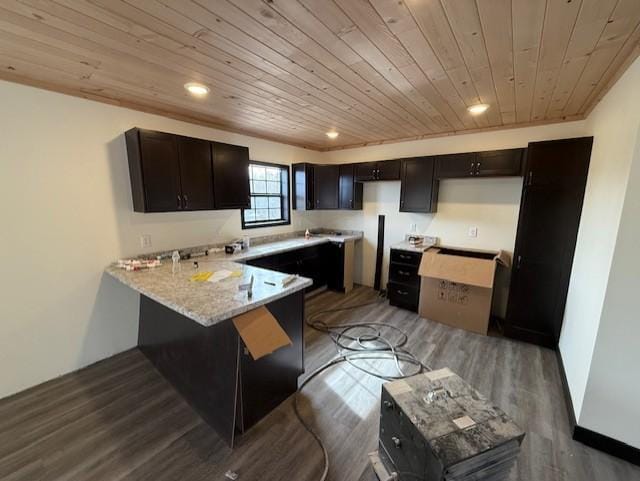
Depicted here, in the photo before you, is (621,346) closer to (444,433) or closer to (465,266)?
(444,433)

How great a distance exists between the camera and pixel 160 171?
99.8 inches

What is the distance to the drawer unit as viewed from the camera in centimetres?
363

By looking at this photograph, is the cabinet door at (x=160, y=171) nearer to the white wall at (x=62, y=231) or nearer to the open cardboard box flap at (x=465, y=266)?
the white wall at (x=62, y=231)

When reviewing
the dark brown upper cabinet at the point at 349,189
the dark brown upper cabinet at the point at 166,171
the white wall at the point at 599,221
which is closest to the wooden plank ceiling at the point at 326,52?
the white wall at the point at 599,221

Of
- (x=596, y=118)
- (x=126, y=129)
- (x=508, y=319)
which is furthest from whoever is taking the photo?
(x=508, y=319)

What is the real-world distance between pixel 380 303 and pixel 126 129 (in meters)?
3.76

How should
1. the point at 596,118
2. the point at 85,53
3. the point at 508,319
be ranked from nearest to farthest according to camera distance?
the point at 85,53 < the point at 596,118 < the point at 508,319

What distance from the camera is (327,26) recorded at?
4.48ft

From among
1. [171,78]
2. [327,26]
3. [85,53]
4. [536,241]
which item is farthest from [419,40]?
[536,241]

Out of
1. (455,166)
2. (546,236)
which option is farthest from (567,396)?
(455,166)

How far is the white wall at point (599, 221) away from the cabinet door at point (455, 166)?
106cm

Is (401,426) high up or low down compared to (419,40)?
down

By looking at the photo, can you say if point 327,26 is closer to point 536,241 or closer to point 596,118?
point 596,118

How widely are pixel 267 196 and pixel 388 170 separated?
1931mm
